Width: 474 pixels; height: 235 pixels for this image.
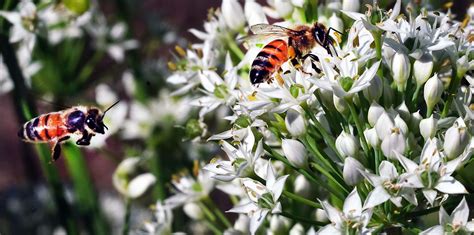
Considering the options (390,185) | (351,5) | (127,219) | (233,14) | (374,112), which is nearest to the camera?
(390,185)

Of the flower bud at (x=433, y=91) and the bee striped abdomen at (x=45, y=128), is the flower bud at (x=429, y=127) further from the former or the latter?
the bee striped abdomen at (x=45, y=128)

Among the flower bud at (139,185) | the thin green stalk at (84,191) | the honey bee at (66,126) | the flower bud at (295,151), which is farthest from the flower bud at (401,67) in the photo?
the thin green stalk at (84,191)

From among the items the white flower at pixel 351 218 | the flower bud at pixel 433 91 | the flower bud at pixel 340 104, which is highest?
the flower bud at pixel 340 104

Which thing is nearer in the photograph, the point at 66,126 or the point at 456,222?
the point at 456,222

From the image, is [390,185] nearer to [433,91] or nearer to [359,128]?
[359,128]

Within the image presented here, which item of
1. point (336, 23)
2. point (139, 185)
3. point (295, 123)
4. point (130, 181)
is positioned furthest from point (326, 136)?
point (130, 181)

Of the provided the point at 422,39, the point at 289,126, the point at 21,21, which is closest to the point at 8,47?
the point at 21,21

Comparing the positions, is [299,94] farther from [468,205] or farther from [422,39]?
[468,205]
